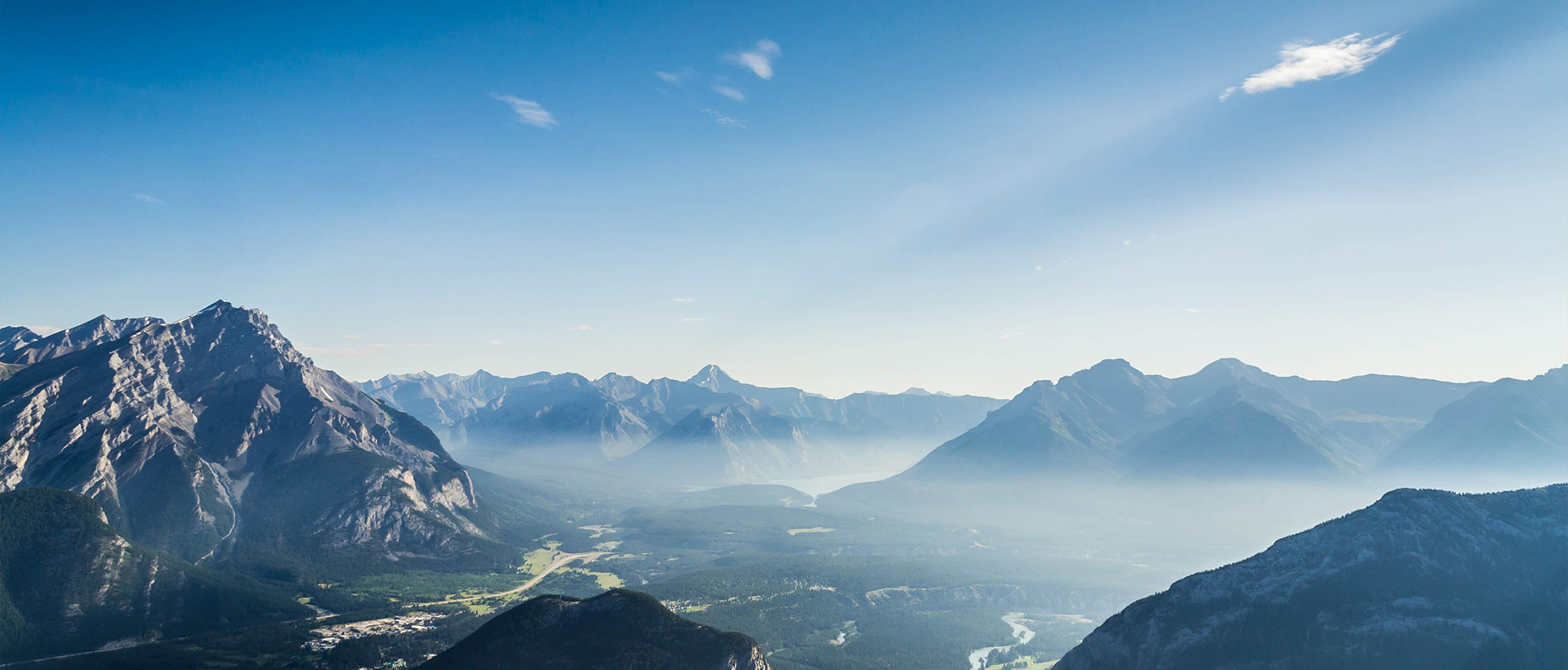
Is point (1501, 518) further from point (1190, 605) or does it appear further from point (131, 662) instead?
point (131, 662)

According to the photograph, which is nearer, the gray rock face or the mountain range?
the gray rock face

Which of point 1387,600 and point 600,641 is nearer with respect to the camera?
point 1387,600

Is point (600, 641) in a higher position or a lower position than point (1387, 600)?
lower

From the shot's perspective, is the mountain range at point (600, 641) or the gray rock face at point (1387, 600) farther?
the mountain range at point (600, 641)
